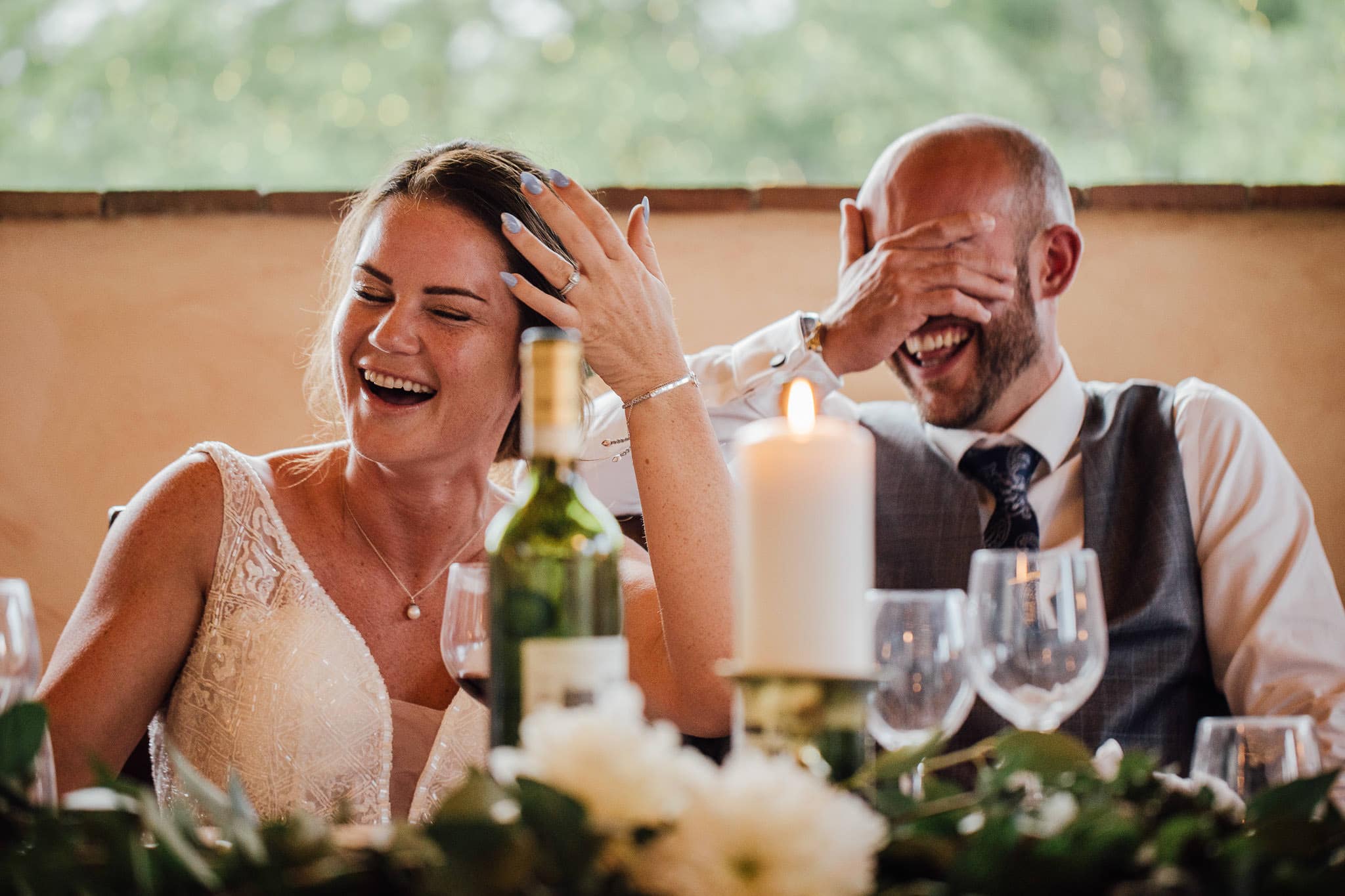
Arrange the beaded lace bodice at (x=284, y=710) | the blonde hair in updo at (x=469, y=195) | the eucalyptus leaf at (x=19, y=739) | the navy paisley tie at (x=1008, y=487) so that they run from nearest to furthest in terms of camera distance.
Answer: the eucalyptus leaf at (x=19, y=739) < the beaded lace bodice at (x=284, y=710) < the blonde hair in updo at (x=469, y=195) < the navy paisley tie at (x=1008, y=487)

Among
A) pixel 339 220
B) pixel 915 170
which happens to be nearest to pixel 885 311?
pixel 915 170

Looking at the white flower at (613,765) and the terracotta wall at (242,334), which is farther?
the terracotta wall at (242,334)

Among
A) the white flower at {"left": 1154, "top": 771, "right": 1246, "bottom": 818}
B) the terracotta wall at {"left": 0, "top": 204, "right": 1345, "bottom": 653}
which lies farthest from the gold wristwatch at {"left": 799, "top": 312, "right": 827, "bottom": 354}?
the white flower at {"left": 1154, "top": 771, "right": 1246, "bottom": 818}

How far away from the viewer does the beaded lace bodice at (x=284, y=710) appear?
63.0 inches

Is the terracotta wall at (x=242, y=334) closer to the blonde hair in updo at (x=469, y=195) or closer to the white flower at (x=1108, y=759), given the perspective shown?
A: the blonde hair in updo at (x=469, y=195)

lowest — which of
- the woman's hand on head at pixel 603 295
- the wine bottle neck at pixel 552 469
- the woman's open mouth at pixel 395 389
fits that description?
the wine bottle neck at pixel 552 469

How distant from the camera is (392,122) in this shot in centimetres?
673

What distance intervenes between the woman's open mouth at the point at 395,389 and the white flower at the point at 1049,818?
3.96 feet

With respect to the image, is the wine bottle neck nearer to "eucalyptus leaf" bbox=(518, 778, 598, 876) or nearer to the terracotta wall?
→ "eucalyptus leaf" bbox=(518, 778, 598, 876)

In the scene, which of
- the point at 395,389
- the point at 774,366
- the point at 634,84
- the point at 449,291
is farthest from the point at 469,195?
the point at 634,84

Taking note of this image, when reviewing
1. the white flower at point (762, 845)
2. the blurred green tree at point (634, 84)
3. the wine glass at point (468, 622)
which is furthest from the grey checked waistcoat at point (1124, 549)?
the blurred green tree at point (634, 84)

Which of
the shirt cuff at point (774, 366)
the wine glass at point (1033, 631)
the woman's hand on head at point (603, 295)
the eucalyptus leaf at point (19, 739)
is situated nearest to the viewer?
the eucalyptus leaf at point (19, 739)

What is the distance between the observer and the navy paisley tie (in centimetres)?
207

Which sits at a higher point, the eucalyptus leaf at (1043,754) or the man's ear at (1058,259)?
the man's ear at (1058,259)
